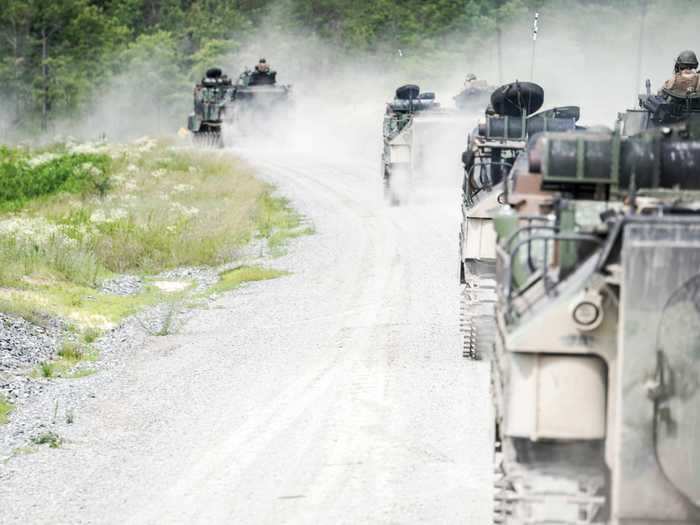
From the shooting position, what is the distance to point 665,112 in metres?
16.1

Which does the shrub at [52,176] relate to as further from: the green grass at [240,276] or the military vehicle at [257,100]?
the green grass at [240,276]

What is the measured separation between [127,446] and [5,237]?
11891 mm

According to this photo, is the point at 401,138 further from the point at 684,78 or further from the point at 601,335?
the point at 601,335

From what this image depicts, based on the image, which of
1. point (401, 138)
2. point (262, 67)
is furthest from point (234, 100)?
point (401, 138)

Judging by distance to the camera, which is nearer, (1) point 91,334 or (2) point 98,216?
(1) point 91,334

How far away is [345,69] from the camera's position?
7062 centimetres

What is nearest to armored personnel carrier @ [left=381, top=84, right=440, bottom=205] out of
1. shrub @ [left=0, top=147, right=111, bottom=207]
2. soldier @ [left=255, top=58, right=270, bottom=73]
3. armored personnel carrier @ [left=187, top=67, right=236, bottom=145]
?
shrub @ [left=0, top=147, right=111, bottom=207]

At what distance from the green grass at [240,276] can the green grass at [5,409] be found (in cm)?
757

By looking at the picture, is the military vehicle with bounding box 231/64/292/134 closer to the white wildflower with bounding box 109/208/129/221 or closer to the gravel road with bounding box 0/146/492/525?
the white wildflower with bounding box 109/208/129/221

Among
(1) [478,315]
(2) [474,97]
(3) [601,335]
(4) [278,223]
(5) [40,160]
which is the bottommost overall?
(4) [278,223]

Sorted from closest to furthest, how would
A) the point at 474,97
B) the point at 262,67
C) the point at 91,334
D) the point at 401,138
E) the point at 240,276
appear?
the point at 91,334 → the point at 240,276 → the point at 401,138 → the point at 474,97 → the point at 262,67

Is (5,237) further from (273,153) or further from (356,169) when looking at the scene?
(273,153)

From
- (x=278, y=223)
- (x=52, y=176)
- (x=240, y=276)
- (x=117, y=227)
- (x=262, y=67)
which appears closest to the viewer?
(x=240, y=276)

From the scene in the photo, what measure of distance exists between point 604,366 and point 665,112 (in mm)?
9882
